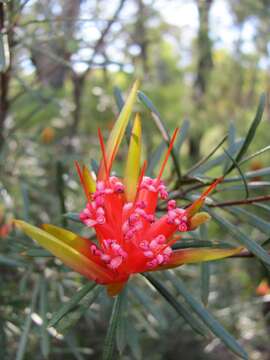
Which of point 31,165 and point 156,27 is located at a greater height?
point 156,27

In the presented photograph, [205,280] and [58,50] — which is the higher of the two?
[58,50]

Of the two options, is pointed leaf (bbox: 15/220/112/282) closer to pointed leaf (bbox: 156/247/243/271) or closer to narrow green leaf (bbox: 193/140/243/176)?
pointed leaf (bbox: 156/247/243/271)

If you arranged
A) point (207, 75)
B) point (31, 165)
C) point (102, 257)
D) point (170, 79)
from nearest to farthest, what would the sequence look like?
point (102, 257)
point (31, 165)
point (207, 75)
point (170, 79)

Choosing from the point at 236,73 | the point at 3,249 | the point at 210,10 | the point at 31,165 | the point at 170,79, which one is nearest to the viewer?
the point at 3,249

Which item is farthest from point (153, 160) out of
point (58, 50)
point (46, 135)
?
point (58, 50)

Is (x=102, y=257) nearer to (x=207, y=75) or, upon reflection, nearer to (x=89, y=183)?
(x=89, y=183)

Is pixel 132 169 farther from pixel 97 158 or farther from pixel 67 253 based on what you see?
pixel 97 158

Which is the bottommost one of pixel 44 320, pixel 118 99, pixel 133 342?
pixel 133 342

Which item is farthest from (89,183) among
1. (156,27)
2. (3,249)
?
(156,27)
